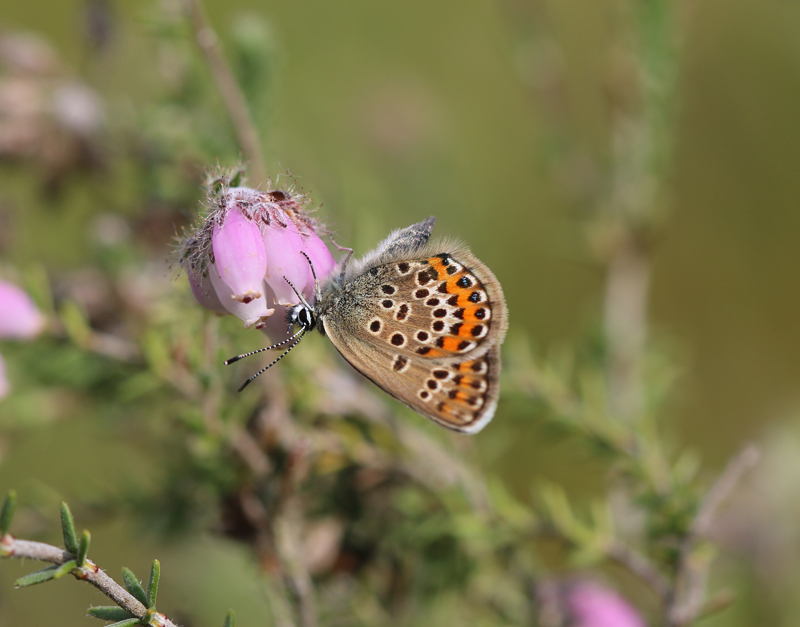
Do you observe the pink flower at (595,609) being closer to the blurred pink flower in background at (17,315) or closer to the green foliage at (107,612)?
the green foliage at (107,612)

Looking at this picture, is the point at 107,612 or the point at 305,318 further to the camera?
the point at 305,318

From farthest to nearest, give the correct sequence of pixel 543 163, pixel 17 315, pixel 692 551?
pixel 543 163
pixel 17 315
pixel 692 551

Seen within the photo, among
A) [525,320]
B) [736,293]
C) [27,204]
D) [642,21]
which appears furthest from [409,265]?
[736,293]

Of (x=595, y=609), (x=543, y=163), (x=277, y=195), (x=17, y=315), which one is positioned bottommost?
(x=595, y=609)

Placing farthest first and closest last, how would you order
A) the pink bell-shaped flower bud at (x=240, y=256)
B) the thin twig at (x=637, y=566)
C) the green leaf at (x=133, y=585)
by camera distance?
the thin twig at (x=637, y=566)
the pink bell-shaped flower bud at (x=240, y=256)
the green leaf at (x=133, y=585)

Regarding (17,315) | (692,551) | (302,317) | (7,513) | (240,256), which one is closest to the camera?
(7,513)

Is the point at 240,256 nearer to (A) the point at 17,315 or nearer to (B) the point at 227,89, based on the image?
(B) the point at 227,89

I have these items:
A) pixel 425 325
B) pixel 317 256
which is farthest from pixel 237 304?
pixel 425 325

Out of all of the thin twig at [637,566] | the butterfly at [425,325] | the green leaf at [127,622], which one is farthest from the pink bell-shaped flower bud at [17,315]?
the thin twig at [637,566]
